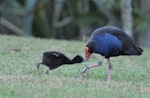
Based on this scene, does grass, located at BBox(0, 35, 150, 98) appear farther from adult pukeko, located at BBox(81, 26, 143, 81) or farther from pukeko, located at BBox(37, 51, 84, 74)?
adult pukeko, located at BBox(81, 26, 143, 81)

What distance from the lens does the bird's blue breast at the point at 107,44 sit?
8758mm

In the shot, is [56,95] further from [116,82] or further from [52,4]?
[52,4]

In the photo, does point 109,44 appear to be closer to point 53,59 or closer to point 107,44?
point 107,44

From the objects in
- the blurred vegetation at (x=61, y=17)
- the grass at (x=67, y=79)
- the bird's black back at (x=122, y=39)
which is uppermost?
the blurred vegetation at (x=61, y=17)

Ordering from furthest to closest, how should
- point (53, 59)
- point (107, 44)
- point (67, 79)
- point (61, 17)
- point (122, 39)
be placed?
point (61, 17), point (53, 59), point (122, 39), point (107, 44), point (67, 79)

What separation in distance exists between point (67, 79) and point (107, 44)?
806mm

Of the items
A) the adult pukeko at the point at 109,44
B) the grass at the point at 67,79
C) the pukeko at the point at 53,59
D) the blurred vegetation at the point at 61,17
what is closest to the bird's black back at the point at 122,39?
the adult pukeko at the point at 109,44

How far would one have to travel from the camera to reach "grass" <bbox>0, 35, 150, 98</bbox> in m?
7.61

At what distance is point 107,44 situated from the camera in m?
8.75

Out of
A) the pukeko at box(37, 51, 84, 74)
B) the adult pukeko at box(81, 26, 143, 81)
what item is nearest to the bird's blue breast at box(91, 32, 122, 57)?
the adult pukeko at box(81, 26, 143, 81)

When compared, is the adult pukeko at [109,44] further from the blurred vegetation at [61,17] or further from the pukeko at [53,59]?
the blurred vegetation at [61,17]

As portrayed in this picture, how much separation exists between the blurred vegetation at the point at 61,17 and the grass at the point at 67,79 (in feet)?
21.3

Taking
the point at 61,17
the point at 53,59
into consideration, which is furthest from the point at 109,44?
the point at 61,17

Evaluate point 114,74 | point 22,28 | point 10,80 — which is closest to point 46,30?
point 22,28
